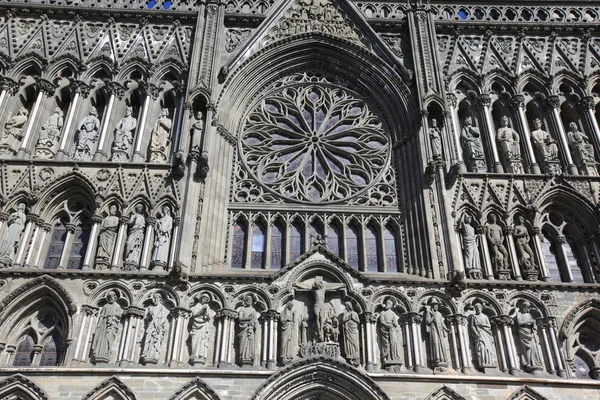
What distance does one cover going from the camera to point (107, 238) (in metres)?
13.7

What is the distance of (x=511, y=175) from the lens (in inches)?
589

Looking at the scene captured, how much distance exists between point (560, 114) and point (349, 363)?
977 centimetres

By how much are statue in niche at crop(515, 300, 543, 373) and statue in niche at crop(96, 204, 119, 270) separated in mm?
8938

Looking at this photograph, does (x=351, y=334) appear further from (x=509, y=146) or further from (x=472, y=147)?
(x=509, y=146)

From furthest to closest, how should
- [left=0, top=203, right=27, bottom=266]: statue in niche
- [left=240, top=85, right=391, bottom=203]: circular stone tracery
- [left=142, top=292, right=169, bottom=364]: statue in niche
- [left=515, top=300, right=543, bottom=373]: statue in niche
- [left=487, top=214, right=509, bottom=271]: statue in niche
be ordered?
[left=240, top=85, right=391, bottom=203]: circular stone tracery
[left=487, top=214, right=509, bottom=271]: statue in niche
[left=0, top=203, right=27, bottom=266]: statue in niche
[left=515, top=300, right=543, bottom=373]: statue in niche
[left=142, top=292, right=169, bottom=364]: statue in niche

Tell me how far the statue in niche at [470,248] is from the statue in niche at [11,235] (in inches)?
398

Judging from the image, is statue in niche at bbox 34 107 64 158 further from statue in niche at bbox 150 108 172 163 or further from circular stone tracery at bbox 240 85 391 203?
circular stone tracery at bbox 240 85 391 203

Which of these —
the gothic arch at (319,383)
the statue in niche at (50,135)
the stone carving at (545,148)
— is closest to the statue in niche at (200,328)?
the gothic arch at (319,383)

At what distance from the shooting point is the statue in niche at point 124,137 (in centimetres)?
1521

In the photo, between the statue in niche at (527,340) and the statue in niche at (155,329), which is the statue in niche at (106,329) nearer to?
the statue in niche at (155,329)

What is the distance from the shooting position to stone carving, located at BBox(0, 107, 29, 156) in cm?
1522

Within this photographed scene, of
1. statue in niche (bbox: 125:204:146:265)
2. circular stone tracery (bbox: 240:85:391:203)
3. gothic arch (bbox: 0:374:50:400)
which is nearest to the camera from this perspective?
gothic arch (bbox: 0:374:50:400)

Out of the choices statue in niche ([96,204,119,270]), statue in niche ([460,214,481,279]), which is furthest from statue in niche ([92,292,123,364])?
statue in niche ([460,214,481,279])

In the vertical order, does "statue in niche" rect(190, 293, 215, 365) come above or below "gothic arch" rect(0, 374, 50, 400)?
above
